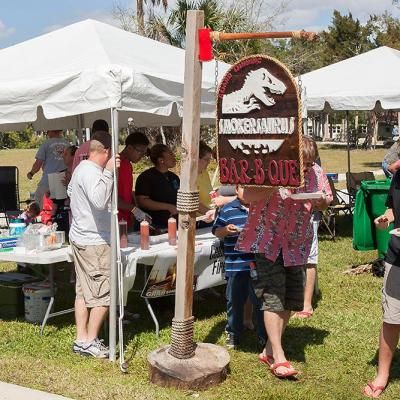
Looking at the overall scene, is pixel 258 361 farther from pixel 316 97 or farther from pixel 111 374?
pixel 316 97

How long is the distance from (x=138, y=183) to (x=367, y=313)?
2421 millimetres

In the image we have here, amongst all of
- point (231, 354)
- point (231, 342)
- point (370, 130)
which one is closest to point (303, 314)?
point (231, 342)

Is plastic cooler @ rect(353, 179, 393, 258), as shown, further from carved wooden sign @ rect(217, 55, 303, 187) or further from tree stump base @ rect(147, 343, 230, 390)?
carved wooden sign @ rect(217, 55, 303, 187)

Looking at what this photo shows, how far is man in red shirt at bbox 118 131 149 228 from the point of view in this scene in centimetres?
564

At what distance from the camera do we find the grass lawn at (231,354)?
163 inches

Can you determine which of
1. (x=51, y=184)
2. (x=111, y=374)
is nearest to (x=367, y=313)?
(x=111, y=374)

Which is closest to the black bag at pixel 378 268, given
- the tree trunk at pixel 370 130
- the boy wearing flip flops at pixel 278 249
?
the boy wearing flip flops at pixel 278 249

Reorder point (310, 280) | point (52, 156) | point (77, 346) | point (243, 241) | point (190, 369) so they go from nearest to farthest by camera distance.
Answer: point (190, 369), point (243, 241), point (77, 346), point (310, 280), point (52, 156)

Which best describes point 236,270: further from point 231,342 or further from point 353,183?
point 353,183

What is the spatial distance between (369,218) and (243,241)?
10.5 feet

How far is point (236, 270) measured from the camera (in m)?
4.86

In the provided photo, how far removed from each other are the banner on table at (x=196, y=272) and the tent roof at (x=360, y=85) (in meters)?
4.32

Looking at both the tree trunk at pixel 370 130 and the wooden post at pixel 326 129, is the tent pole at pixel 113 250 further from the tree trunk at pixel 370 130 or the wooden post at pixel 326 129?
the wooden post at pixel 326 129

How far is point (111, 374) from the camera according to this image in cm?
446
